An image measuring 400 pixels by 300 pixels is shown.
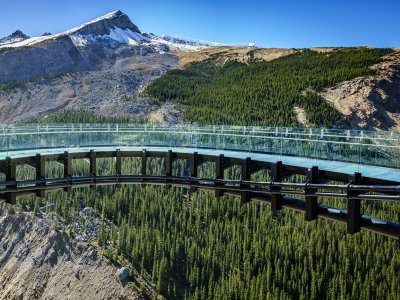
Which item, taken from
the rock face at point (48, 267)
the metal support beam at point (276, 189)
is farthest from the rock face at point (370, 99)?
the metal support beam at point (276, 189)

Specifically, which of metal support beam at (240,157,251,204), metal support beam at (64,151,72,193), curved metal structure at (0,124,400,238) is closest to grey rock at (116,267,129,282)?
curved metal structure at (0,124,400,238)

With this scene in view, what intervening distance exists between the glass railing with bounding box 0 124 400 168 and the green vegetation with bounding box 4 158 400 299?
57456 mm

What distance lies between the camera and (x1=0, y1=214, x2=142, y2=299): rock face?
313 feet

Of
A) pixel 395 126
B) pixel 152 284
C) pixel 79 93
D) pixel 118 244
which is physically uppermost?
pixel 79 93

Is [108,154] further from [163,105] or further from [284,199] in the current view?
[163,105]

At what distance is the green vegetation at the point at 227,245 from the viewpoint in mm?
91875

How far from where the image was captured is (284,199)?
22.5m

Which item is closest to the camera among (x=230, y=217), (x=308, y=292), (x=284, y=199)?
(x=284, y=199)

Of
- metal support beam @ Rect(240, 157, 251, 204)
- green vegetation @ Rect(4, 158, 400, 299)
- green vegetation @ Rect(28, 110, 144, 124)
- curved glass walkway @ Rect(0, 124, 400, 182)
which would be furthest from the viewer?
green vegetation @ Rect(28, 110, 144, 124)

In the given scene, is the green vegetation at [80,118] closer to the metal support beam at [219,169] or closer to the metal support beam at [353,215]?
the metal support beam at [219,169]

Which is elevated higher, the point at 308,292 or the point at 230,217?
the point at 230,217

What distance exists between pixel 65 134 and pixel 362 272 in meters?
81.0

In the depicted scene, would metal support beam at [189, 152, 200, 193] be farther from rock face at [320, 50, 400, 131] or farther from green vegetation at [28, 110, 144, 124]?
green vegetation at [28, 110, 144, 124]

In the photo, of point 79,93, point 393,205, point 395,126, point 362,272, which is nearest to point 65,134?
point 362,272
